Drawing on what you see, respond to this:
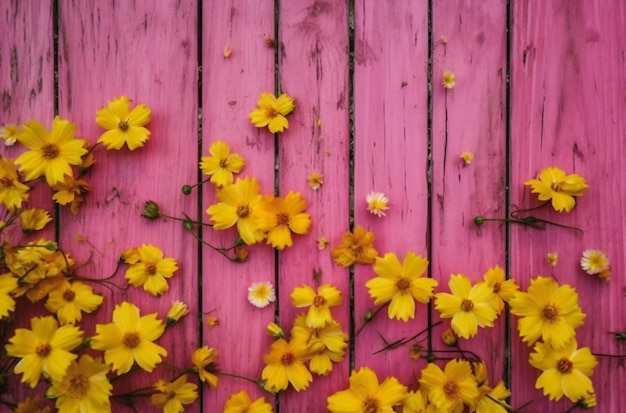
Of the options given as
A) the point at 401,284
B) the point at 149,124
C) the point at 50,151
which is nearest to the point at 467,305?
the point at 401,284

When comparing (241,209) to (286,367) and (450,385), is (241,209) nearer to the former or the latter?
(286,367)

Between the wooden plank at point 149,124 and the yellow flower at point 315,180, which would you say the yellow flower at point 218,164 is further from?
the yellow flower at point 315,180

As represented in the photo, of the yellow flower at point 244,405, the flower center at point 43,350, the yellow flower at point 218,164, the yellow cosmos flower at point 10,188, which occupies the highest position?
the yellow flower at point 218,164

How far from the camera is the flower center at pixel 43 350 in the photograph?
89 cm

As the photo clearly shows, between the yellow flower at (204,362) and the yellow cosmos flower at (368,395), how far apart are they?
22cm

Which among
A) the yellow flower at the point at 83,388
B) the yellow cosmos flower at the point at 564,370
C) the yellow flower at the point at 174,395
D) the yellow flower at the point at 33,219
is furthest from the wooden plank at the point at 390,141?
the yellow flower at the point at 33,219

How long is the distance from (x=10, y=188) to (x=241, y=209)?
41 cm

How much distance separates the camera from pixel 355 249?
0.98 m

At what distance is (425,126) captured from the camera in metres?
1.00

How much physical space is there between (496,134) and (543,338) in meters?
0.38

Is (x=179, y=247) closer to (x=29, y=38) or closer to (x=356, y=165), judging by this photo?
(x=356, y=165)

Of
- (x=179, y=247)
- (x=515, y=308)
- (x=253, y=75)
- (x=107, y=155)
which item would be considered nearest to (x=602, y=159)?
(x=515, y=308)

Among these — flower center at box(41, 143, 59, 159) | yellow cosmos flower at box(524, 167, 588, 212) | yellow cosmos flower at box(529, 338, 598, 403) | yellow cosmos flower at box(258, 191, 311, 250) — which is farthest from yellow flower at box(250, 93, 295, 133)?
yellow cosmos flower at box(529, 338, 598, 403)

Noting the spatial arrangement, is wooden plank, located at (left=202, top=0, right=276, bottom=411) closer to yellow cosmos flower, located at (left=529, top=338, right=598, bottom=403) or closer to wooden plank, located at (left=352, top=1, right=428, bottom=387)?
wooden plank, located at (left=352, top=1, right=428, bottom=387)
